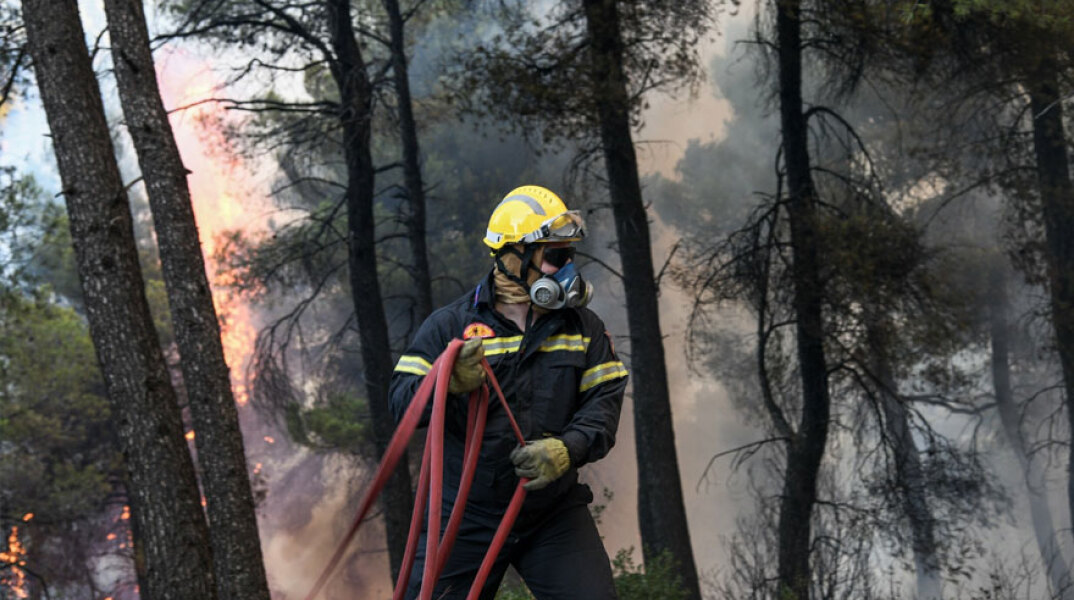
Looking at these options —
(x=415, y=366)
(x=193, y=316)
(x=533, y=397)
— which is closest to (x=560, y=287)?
(x=533, y=397)

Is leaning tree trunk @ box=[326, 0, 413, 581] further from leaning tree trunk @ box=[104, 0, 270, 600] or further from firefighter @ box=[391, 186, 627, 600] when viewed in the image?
firefighter @ box=[391, 186, 627, 600]

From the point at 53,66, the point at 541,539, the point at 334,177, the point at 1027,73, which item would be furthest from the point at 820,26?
the point at 334,177

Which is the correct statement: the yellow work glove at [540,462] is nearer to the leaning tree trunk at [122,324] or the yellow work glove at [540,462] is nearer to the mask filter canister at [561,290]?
the mask filter canister at [561,290]

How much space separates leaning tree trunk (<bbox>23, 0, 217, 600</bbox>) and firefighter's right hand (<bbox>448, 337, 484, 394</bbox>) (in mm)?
2820

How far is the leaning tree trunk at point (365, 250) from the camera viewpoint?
476 inches

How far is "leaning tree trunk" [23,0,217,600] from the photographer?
5.73 metres

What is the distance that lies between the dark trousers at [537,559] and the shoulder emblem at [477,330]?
65 cm

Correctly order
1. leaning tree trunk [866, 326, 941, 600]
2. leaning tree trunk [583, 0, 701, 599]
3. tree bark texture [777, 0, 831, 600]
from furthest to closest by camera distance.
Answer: tree bark texture [777, 0, 831, 600]
leaning tree trunk [866, 326, 941, 600]
leaning tree trunk [583, 0, 701, 599]

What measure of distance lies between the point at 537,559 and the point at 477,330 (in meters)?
0.83

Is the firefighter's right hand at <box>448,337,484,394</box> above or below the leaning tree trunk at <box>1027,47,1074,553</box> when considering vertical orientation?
below

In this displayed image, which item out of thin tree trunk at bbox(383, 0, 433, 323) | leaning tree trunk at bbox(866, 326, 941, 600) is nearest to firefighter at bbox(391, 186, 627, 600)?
leaning tree trunk at bbox(866, 326, 941, 600)

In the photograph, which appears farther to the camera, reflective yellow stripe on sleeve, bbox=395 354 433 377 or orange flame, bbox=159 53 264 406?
orange flame, bbox=159 53 264 406

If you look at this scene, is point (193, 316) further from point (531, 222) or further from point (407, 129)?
point (407, 129)

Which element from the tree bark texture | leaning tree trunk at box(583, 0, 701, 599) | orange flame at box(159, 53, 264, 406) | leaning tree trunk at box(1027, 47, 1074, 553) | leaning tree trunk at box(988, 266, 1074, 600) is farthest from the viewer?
orange flame at box(159, 53, 264, 406)
